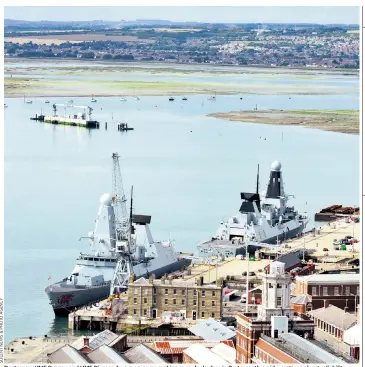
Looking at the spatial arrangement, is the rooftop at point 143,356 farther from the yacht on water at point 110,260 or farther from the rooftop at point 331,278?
the yacht on water at point 110,260

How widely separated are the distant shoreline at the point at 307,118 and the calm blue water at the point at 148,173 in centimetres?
82

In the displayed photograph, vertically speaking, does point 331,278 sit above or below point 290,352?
below

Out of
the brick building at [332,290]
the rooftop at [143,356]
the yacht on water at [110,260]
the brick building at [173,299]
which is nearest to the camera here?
the rooftop at [143,356]

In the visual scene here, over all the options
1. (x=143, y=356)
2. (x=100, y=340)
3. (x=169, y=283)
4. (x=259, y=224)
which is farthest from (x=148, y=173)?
(x=143, y=356)

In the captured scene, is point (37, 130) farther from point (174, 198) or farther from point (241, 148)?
point (174, 198)

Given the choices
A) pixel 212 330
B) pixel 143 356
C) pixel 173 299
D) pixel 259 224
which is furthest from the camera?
pixel 259 224

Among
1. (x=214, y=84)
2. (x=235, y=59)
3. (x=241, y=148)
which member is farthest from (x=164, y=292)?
(x=235, y=59)

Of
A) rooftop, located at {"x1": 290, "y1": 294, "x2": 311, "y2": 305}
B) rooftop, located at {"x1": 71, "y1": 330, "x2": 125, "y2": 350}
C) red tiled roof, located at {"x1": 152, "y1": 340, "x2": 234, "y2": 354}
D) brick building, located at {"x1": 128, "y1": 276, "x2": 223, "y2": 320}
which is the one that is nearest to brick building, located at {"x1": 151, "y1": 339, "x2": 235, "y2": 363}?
red tiled roof, located at {"x1": 152, "y1": 340, "x2": 234, "y2": 354}

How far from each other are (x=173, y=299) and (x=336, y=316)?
3.47m

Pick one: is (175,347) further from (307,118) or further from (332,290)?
(307,118)

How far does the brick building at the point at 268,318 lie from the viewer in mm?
22625

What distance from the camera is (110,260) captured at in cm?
3148

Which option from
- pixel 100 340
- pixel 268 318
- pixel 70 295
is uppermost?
pixel 268 318

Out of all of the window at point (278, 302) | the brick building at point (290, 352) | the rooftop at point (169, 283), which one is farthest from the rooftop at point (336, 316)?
the brick building at point (290, 352)
